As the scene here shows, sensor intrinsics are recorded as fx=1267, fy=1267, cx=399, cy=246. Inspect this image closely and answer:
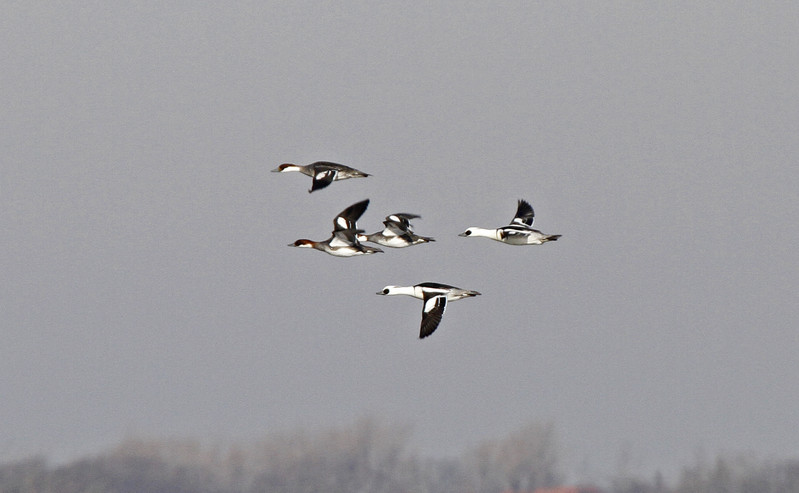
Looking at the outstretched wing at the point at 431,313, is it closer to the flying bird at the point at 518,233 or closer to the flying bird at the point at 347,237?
the flying bird at the point at 347,237

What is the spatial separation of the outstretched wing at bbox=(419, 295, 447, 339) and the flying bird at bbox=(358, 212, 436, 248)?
6408mm

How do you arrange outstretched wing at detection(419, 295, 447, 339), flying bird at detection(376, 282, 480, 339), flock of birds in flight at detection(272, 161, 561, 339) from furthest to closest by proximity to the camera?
flock of birds in flight at detection(272, 161, 561, 339)
flying bird at detection(376, 282, 480, 339)
outstretched wing at detection(419, 295, 447, 339)

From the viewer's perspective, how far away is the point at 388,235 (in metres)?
53.7

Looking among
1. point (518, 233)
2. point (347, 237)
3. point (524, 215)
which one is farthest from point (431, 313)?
point (524, 215)

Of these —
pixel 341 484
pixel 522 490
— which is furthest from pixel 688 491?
pixel 341 484

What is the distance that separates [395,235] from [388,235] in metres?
0.37

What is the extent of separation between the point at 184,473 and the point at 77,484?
1678cm

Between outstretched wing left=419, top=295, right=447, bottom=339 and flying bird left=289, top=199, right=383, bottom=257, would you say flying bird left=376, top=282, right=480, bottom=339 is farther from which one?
flying bird left=289, top=199, right=383, bottom=257

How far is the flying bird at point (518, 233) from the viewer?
51.6 m

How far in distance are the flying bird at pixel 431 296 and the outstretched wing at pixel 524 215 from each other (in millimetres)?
8013

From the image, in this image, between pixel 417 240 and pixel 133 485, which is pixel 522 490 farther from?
pixel 417 240

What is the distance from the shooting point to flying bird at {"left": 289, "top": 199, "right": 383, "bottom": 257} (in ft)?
170

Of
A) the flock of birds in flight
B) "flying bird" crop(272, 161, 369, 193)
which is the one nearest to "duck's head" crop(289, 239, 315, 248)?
the flock of birds in flight

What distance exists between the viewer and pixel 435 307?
152 feet
